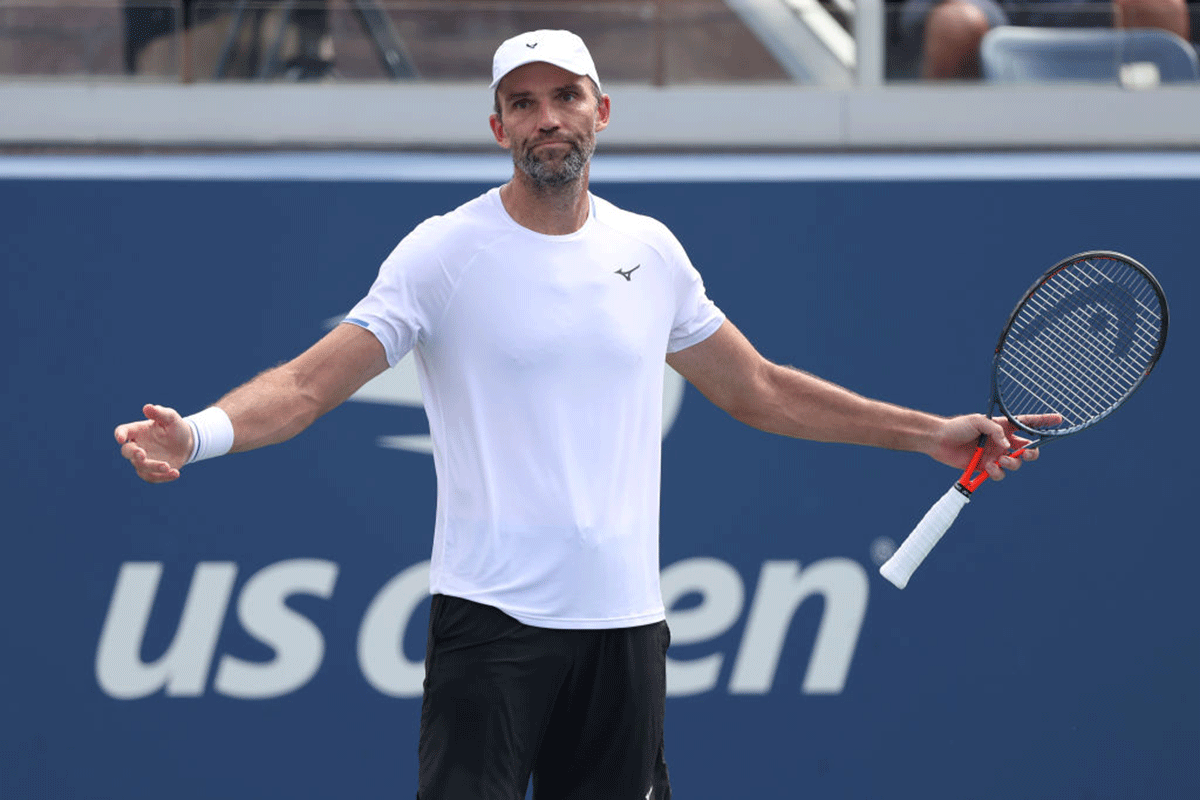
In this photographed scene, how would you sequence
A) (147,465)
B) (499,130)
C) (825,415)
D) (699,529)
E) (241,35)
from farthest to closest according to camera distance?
(241,35), (699,529), (825,415), (499,130), (147,465)

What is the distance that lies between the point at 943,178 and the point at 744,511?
108cm

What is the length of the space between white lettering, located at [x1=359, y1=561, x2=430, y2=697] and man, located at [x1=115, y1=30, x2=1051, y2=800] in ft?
4.50

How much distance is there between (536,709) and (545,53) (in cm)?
111

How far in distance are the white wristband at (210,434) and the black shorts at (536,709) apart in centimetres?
49

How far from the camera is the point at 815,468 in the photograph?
3979 mm

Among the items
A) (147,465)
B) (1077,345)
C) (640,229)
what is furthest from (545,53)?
(1077,345)

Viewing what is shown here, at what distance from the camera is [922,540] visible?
2.63m

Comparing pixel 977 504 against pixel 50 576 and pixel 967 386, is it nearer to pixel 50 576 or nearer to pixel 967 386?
pixel 967 386

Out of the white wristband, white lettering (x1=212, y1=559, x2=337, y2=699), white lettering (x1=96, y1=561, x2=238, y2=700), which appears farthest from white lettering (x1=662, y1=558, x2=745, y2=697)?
the white wristband

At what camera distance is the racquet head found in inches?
130

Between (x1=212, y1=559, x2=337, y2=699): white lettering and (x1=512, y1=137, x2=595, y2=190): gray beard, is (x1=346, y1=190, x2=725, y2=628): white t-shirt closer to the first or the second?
(x1=512, y1=137, x2=595, y2=190): gray beard

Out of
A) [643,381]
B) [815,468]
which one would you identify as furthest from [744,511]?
[643,381]

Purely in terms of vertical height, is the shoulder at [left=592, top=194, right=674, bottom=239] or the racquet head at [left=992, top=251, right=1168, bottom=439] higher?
the shoulder at [left=592, top=194, right=674, bottom=239]

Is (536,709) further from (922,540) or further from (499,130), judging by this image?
(499,130)
